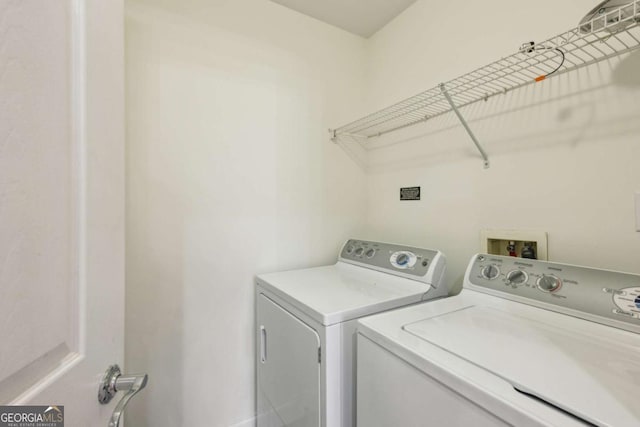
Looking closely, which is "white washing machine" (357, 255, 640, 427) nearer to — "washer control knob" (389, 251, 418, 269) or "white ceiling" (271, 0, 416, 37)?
"washer control knob" (389, 251, 418, 269)

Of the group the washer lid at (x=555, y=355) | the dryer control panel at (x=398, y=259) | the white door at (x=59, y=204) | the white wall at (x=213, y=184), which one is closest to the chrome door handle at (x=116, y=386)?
the white door at (x=59, y=204)

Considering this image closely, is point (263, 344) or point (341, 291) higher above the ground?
point (341, 291)

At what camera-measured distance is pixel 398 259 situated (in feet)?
4.87

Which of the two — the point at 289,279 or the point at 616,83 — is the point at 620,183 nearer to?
the point at 616,83

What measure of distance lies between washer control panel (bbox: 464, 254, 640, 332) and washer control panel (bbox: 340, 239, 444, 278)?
197mm

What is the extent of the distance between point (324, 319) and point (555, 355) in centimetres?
66

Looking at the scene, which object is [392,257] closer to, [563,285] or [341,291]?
[341,291]

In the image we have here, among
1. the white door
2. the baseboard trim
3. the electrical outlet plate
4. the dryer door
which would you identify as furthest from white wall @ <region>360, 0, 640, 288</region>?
the white door

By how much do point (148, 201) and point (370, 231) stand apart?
56.5 inches

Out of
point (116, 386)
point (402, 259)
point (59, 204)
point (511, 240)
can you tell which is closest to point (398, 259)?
point (402, 259)

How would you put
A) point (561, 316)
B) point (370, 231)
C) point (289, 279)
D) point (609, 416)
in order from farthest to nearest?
point (370, 231) → point (289, 279) → point (561, 316) → point (609, 416)

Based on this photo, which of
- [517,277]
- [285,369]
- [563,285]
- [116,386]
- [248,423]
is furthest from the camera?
[248,423]

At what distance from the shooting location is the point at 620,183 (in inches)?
39.0

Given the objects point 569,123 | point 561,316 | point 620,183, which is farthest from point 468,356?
point 569,123
